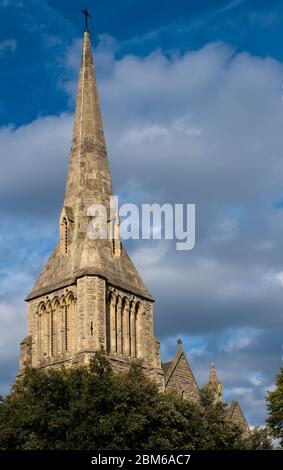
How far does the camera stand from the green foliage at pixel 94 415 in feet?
131

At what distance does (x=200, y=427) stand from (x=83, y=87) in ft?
94.2

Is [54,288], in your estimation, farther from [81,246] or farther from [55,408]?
[55,408]

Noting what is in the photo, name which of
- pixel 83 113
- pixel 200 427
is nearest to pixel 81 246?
pixel 83 113

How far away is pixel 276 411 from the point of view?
53000mm

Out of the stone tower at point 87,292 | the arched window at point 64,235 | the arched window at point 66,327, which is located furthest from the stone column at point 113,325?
the arched window at point 64,235

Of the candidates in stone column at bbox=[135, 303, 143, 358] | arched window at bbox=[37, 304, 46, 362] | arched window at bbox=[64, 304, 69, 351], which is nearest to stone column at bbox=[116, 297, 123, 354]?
stone column at bbox=[135, 303, 143, 358]

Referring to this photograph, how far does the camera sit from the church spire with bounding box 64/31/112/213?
61.7 metres

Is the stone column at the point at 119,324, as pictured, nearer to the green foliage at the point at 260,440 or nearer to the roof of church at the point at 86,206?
the roof of church at the point at 86,206

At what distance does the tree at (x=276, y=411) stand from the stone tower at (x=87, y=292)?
7621mm

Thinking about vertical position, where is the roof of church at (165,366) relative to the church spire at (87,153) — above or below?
below

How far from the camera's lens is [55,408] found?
135ft

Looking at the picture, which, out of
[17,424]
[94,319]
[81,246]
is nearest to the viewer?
[17,424]

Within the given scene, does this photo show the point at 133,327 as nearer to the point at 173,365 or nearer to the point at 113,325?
the point at 113,325
